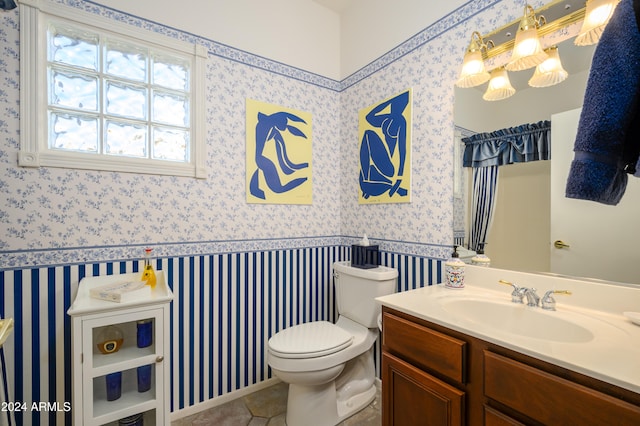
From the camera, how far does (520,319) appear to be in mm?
1088

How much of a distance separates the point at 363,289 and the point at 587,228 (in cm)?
111

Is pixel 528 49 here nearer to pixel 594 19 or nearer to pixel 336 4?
pixel 594 19

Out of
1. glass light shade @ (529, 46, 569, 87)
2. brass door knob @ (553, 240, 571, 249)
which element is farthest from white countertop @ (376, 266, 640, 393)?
glass light shade @ (529, 46, 569, 87)

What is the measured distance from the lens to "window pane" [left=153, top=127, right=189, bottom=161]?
5.46ft

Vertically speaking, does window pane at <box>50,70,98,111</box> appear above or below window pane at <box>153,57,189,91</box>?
below

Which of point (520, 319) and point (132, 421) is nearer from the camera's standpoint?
point (520, 319)

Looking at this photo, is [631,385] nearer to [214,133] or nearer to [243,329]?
[243,329]

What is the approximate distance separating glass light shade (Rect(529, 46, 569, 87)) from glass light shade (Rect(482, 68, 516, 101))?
0.37 ft

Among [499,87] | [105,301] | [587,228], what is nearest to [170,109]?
→ [105,301]

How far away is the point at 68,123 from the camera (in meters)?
1.46

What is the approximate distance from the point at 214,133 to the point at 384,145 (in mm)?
1119

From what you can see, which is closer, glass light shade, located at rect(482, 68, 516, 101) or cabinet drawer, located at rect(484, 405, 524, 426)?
cabinet drawer, located at rect(484, 405, 524, 426)

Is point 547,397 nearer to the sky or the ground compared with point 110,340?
nearer to the sky

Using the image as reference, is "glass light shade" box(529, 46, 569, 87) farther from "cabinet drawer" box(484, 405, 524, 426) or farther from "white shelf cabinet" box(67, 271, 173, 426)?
"white shelf cabinet" box(67, 271, 173, 426)
